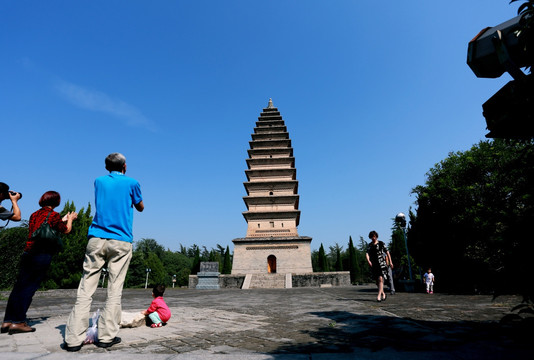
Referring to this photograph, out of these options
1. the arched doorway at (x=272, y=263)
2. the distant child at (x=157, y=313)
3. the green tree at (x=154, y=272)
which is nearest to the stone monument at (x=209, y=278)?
the arched doorway at (x=272, y=263)

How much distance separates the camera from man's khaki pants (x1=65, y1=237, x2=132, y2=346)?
269cm

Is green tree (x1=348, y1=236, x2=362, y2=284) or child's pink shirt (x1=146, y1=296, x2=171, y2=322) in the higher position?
child's pink shirt (x1=146, y1=296, x2=171, y2=322)

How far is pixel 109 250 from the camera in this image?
2.94 meters

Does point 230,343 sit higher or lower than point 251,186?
lower

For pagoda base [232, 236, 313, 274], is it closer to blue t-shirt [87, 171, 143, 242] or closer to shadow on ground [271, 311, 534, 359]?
shadow on ground [271, 311, 534, 359]

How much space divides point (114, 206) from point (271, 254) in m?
24.1

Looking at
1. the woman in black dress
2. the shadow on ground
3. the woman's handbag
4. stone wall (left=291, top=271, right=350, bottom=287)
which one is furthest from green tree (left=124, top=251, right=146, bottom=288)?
the shadow on ground

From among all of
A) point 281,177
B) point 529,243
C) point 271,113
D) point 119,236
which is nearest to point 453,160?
point 281,177

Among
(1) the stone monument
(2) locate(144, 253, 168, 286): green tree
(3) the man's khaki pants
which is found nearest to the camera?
(3) the man's khaki pants

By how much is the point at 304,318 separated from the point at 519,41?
13.4ft

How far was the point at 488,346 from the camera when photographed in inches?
94.6

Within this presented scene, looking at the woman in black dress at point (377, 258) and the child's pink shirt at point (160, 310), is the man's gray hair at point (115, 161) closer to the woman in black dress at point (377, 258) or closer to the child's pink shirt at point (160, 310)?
the child's pink shirt at point (160, 310)

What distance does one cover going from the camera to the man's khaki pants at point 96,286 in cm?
269

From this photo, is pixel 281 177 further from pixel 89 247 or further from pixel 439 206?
pixel 89 247
